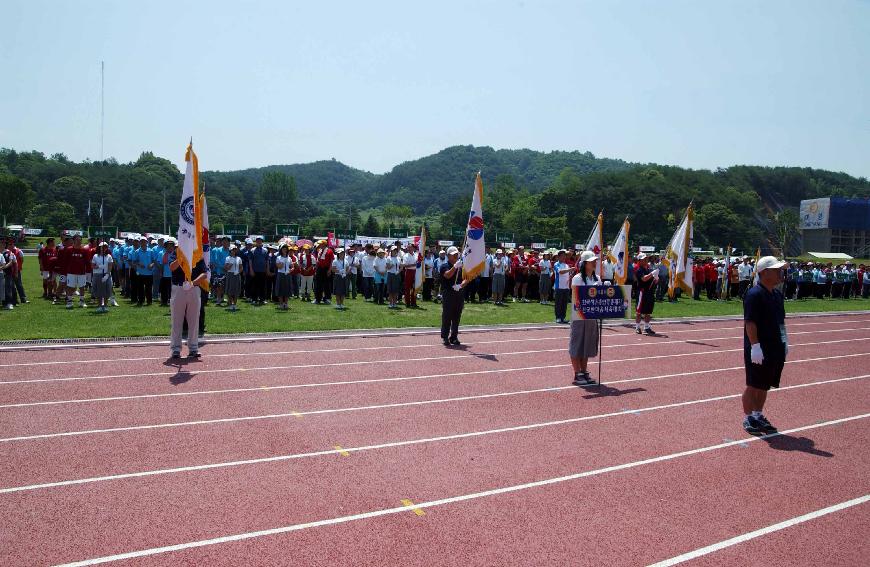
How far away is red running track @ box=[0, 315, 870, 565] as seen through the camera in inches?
192

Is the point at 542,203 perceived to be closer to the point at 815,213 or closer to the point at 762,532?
the point at 815,213

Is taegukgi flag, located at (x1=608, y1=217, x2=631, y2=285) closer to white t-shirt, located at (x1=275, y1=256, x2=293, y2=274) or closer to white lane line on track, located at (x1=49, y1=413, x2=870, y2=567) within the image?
white t-shirt, located at (x1=275, y1=256, x2=293, y2=274)

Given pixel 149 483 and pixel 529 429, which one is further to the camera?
pixel 529 429

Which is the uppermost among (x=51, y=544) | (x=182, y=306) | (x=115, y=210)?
(x=115, y=210)

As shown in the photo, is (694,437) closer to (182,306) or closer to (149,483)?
(149,483)

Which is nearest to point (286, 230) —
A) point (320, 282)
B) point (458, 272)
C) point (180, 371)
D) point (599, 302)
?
point (320, 282)

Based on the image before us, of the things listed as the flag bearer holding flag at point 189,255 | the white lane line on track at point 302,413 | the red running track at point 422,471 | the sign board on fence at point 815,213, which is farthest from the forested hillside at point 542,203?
the red running track at point 422,471

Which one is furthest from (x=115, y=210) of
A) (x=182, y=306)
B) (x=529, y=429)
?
(x=529, y=429)

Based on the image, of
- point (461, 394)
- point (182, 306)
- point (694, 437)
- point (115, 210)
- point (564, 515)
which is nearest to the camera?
point (564, 515)

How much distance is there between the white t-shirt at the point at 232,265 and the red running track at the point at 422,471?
847 cm

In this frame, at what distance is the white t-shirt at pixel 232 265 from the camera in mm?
19359

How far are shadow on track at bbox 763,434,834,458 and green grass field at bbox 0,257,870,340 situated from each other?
10.2m

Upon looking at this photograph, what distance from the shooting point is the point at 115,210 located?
103 m

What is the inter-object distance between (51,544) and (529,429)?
524 centimetres
